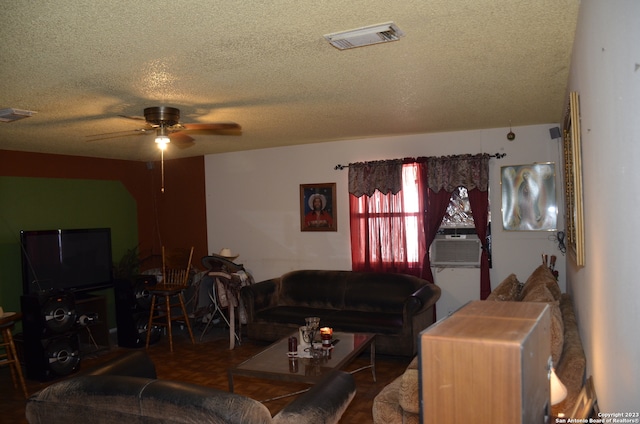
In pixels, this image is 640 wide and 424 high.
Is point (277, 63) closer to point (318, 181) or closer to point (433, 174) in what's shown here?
point (433, 174)

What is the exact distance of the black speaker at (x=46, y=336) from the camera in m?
4.84

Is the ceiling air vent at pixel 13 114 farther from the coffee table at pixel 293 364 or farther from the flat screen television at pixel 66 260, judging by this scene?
the coffee table at pixel 293 364

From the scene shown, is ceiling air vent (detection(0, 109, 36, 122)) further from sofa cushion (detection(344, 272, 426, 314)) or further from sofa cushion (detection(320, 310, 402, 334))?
sofa cushion (detection(344, 272, 426, 314))

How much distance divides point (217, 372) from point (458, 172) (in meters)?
3.23

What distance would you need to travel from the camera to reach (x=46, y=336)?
16.0 ft

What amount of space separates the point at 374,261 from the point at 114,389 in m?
4.28

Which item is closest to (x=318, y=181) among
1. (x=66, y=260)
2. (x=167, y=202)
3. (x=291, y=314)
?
(x=291, y=314)

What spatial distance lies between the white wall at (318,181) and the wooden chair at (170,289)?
797 millimetres

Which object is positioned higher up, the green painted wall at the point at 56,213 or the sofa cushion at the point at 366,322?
the green painted wall at the point at 56,213

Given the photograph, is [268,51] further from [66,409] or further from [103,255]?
[103,255]

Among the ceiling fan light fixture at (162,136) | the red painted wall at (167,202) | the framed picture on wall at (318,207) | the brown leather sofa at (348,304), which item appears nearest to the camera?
the ceiling fan light fixture at (162,136)

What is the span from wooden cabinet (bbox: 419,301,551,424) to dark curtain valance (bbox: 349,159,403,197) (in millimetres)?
4525

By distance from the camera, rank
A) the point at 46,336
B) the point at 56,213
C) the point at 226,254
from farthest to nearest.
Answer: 1. the point at 226,254
2. the point at 56,213
3. the point at 46,336

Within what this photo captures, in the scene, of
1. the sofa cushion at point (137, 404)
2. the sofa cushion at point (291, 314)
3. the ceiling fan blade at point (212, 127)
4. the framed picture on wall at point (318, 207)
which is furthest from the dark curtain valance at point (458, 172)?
the sofa cushion at point (137, 404)
